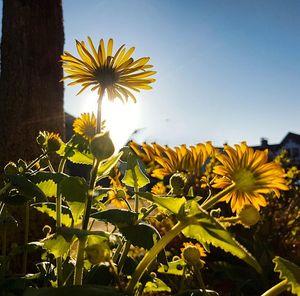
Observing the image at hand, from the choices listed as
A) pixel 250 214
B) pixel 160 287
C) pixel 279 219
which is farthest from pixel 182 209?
pixel 279 219

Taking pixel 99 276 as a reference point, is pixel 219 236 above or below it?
above

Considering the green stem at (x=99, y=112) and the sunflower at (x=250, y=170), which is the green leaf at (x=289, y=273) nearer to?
the sunflower at (x=250, y=170)

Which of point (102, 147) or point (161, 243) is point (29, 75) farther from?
point (161, 243)

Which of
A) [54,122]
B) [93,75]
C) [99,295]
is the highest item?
[54,122]

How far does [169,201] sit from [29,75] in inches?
201

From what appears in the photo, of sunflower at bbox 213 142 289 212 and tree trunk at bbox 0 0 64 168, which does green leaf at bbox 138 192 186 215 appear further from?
tree trunk at bbox 0 0 64 168

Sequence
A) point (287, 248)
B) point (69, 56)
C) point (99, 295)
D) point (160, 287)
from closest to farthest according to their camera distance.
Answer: point (99, 295) → point (69, 56) → point (160, 287) → point (287, 248)

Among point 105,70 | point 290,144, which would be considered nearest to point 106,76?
point 105,70

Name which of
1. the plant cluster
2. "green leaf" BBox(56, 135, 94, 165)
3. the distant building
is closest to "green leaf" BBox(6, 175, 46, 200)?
the plant cluster

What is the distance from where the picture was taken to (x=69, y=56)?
1.01 meters

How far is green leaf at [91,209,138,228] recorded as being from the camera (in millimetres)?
732

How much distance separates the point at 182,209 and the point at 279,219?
3.61 m

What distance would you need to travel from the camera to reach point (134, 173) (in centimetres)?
101

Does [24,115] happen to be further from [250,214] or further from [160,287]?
[250,214]
